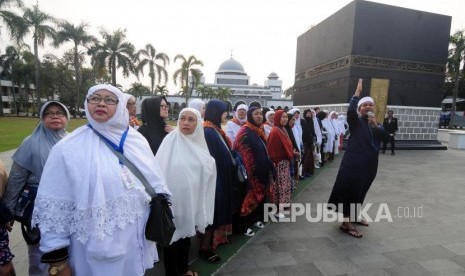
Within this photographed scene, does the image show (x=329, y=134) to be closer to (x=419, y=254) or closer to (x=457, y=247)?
(x=457, y=247)

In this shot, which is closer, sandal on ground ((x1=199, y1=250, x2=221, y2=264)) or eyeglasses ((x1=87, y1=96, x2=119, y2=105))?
eyeglasses ((x1=87, y1=96, x2=119, y2=105))

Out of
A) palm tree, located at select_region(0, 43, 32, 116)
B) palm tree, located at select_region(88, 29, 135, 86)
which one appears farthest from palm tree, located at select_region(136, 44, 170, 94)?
palm tree, located at select_region(0, 43, 32, 116)

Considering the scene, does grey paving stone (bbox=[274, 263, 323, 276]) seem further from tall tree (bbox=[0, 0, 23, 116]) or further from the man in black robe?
tall tree (bbox=[0, 0, 23, 116])

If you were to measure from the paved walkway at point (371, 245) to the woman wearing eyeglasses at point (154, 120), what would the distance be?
1.53 meters

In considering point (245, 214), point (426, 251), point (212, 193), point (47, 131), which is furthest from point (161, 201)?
point (426, 251)

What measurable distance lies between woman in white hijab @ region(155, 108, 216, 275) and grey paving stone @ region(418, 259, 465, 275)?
7.61 ft

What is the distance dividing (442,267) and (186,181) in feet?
9.12

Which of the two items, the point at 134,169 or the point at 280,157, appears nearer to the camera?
the point at 134,169

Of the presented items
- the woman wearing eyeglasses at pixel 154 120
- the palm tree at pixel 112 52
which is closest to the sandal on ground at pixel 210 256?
the woman wearing eyeglasses at pixel 154 120

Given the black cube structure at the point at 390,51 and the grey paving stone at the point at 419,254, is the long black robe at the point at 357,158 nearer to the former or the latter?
the grey paving stone at the point at 419,254

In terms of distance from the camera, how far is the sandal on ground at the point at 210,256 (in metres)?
2.86

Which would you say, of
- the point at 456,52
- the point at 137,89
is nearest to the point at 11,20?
the point at 137,89

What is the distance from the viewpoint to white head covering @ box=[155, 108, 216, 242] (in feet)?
7.81

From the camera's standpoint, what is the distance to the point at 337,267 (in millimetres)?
2828
